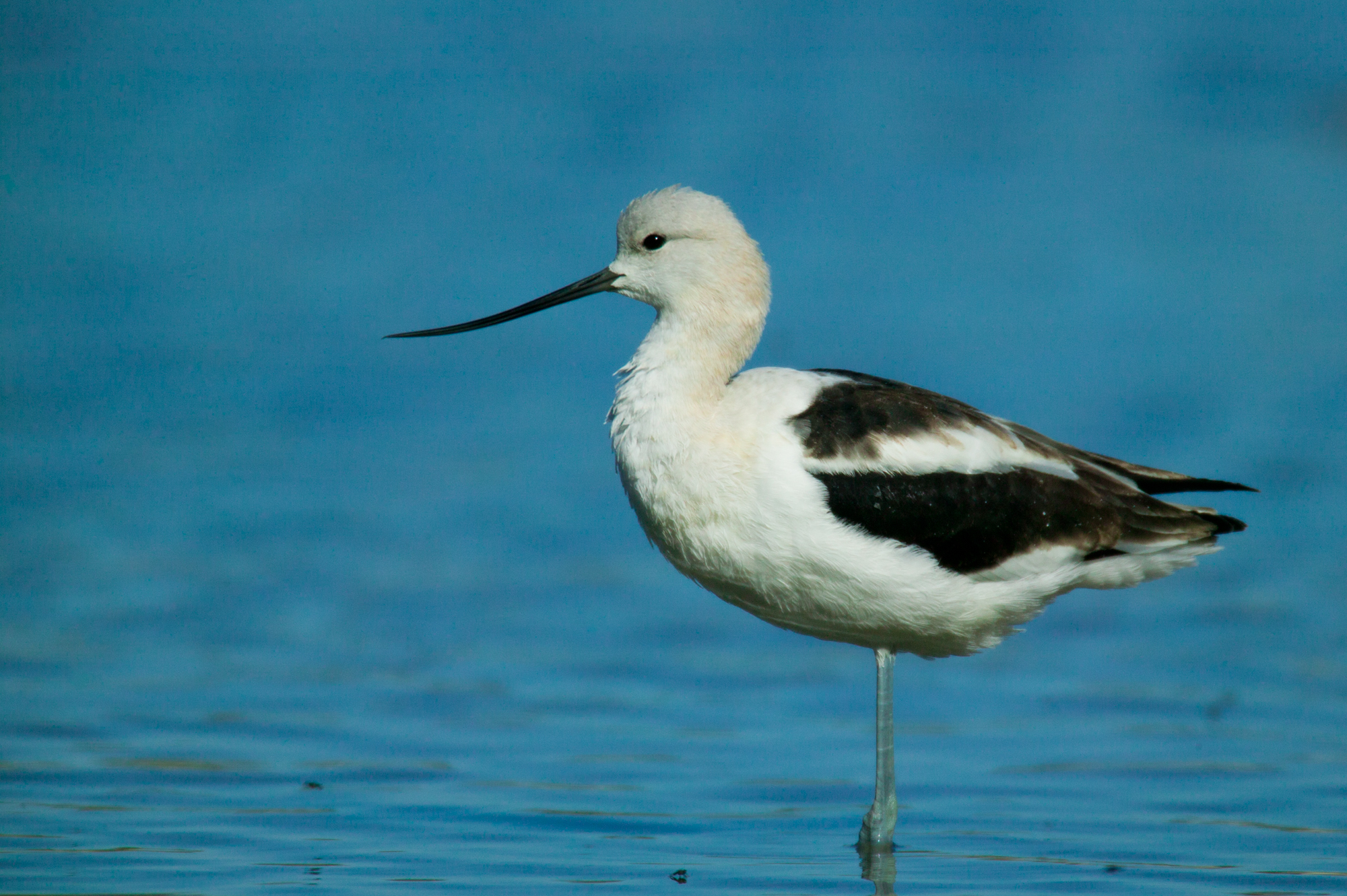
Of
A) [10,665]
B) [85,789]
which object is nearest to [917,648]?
[85,789]

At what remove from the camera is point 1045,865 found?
5738mm

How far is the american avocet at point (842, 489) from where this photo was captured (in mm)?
5641

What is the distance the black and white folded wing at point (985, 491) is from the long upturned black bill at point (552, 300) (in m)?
1.03

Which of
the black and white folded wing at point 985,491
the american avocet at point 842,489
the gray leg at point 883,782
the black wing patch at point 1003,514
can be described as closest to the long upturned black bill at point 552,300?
the american avocet at point 842,489

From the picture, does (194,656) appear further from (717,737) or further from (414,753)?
(717,737)

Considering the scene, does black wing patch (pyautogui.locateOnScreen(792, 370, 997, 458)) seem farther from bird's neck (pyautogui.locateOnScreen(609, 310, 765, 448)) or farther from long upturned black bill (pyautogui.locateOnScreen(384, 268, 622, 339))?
long upturned black bill (pyautogui.locateOnScreen(384, 268, 622, 339))

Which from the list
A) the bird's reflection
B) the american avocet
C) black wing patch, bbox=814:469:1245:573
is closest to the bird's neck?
the american avocet

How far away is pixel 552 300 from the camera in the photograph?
21.4 feet

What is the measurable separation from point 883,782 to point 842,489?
1.27 meters

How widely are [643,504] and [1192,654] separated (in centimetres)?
522

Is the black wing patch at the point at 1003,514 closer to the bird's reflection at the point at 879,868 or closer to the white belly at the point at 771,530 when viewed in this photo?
the white belly at the point at 771,530

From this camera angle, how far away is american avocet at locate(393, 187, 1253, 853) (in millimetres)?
5641

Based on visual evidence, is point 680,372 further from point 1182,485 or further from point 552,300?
point 1182,485

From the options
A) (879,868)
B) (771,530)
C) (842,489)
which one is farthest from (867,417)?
(879,868)
